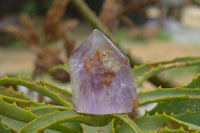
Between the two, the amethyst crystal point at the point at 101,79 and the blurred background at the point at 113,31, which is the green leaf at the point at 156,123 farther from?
the blurred background at the point at 113,31

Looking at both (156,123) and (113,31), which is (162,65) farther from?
(113,31)

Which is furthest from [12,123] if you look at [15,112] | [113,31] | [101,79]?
[113,31]

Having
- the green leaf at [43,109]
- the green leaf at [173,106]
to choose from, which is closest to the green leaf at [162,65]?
the green leaf at [173,106]

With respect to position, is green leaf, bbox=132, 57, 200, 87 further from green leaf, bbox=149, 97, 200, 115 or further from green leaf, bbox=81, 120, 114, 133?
green leaf, bbox=81, 120, 114, 133

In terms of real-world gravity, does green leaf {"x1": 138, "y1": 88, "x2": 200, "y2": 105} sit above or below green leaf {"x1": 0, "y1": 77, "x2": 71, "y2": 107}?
below

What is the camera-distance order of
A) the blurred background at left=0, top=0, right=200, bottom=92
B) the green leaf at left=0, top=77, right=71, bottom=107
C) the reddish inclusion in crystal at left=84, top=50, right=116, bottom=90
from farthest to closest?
the blurred background at left=0, top=0, right=200, bottom=92, the green leaf at left=0, top=77, right=71, bottom=107, the reddish inclusion in crystal at left=84, top=50, right=116, bottom=90

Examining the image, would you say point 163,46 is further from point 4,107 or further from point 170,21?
point 4,107

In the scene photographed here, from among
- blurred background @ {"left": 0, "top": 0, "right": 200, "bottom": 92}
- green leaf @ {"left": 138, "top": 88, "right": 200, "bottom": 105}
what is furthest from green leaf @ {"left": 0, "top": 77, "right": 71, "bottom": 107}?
blurred background @ {"left": 0, "top": 0, "right": 200, "bottom": 92}
